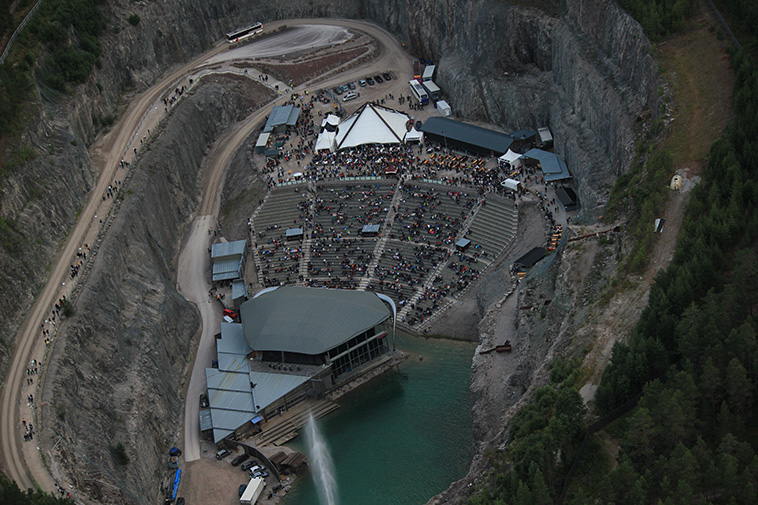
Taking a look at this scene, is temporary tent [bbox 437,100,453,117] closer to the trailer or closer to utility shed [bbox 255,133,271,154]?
utility shed [bbox 255,133,271,154]

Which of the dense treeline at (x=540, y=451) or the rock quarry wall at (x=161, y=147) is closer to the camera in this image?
the dense treeline at (x=540, y=451)

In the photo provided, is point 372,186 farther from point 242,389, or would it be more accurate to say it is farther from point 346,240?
point 242,389

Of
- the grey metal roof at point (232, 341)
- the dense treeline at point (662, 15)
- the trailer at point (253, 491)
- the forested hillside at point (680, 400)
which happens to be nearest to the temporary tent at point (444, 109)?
the dense treeline at point (662, 15)

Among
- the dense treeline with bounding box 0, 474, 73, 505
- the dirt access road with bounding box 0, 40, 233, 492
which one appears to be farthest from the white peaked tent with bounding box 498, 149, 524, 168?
the dense treeline with bounding box 0, 474, 73, 505

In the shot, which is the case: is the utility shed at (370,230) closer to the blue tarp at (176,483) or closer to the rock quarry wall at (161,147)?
the rock quarry wall at (161,147)

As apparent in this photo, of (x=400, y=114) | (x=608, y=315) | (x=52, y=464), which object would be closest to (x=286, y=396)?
(x=52, y=464)

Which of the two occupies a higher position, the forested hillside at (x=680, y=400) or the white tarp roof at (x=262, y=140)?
the white tarp roof at (x=262, y=140)
